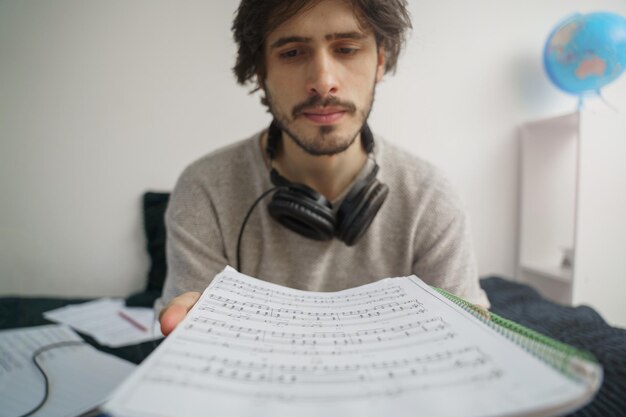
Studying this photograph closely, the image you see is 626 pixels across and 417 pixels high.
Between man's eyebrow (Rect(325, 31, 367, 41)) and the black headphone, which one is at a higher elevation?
man's eyebrow (Rect(325, 31, 367, 41))

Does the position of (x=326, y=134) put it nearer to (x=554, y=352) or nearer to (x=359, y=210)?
(x=359, y=210)

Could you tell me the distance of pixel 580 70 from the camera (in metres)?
1.17

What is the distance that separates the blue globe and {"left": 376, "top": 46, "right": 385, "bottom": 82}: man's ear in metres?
0.76

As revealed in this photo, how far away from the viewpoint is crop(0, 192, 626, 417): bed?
62 centimetres

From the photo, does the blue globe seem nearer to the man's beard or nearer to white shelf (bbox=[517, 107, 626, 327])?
white shelf (bbox=[517, 107, 626, 327])

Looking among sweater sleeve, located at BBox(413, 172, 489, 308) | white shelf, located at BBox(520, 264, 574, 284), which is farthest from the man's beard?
white shelf, located at BBox(520, 264, 574, 284)

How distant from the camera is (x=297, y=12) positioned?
0.66m

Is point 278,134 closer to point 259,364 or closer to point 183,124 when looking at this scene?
point 183,124

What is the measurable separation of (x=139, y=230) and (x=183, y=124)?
0.47 meters

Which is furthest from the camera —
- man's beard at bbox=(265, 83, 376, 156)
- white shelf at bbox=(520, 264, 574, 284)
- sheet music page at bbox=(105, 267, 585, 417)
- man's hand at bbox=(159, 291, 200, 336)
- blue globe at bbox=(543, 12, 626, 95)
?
white shelf at bbox=(520, 264, 574, 284)

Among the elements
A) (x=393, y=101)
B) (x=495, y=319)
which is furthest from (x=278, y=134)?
(x=495, y=319)

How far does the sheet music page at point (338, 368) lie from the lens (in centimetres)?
21

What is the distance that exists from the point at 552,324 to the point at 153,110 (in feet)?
4.43

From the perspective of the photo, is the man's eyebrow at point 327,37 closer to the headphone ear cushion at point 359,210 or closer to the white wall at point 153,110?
the white wall at point 153,110
